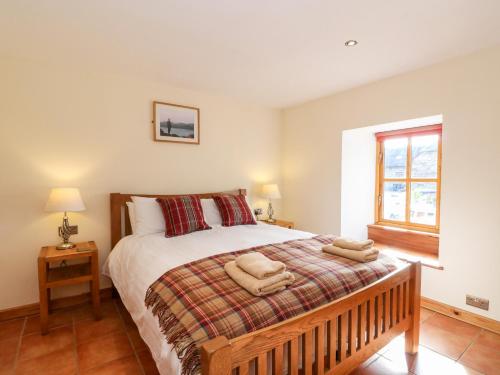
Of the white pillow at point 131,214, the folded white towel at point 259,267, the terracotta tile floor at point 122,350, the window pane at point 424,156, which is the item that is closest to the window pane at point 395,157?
the window pane at point 424,156

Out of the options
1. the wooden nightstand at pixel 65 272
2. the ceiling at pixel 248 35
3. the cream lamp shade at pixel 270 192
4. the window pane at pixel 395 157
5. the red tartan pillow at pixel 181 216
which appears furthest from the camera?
the cream lamp shade at pixel 270 192

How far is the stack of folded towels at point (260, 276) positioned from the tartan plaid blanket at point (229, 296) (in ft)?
0.10

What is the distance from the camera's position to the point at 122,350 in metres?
1.96

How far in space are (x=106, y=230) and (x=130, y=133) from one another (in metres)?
1.05

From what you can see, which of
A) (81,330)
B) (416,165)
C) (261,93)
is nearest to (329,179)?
(416,165)

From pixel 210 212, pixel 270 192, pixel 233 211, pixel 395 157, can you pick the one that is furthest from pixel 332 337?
pixel 395 157

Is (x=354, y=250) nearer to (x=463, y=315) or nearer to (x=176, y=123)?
(x=463, y=315)

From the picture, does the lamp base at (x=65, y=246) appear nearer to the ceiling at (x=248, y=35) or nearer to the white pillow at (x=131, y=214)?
the white pillow at (x=131, y=214)

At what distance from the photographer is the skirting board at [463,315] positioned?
219cm

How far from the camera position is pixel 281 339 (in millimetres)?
1117

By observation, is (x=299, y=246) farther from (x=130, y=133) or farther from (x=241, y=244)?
(x=130, y=133)

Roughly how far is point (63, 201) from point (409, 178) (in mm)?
3740

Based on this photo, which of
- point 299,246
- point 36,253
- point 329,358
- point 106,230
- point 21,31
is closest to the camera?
point 329,358

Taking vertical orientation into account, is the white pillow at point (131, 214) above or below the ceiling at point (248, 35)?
below
